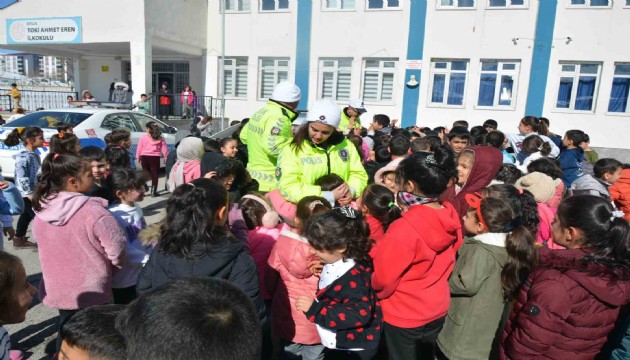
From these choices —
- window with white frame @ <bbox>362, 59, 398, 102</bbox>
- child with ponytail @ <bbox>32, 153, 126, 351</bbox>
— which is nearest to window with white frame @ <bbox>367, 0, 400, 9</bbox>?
window with white frame @ <bbox>362, 59, 398, 102</bbox>

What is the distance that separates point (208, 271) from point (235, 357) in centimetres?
100

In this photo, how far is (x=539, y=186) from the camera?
3822 millimetres

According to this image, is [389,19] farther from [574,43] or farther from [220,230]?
[220,230]

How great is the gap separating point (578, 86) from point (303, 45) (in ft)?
34.7

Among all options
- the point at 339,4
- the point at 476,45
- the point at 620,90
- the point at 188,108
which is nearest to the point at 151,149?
the point at 188,108

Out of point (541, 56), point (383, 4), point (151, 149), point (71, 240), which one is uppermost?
point (383, 4)

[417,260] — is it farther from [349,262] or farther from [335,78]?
[335,78]

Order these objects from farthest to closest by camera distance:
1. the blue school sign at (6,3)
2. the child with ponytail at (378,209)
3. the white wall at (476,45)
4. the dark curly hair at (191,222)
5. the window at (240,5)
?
the window at (240,5)
the blue school sign at (6,3)
the white wall at (476,45)
the child with ponytail at (378,209)
the dark curly hair at (191,222)

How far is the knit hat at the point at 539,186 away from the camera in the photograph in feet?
12.5

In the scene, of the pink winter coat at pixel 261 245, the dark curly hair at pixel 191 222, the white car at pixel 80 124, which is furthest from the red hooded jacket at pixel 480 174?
the white car at pixel 80 124

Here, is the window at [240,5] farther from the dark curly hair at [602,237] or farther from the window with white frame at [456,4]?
the dark curly hair at [602,237]

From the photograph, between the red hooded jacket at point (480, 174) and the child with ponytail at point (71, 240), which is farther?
the red hooded jacket at point (480, 174)

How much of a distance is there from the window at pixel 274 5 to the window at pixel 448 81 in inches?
266

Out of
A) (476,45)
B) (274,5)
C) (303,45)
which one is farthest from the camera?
(274,5)
